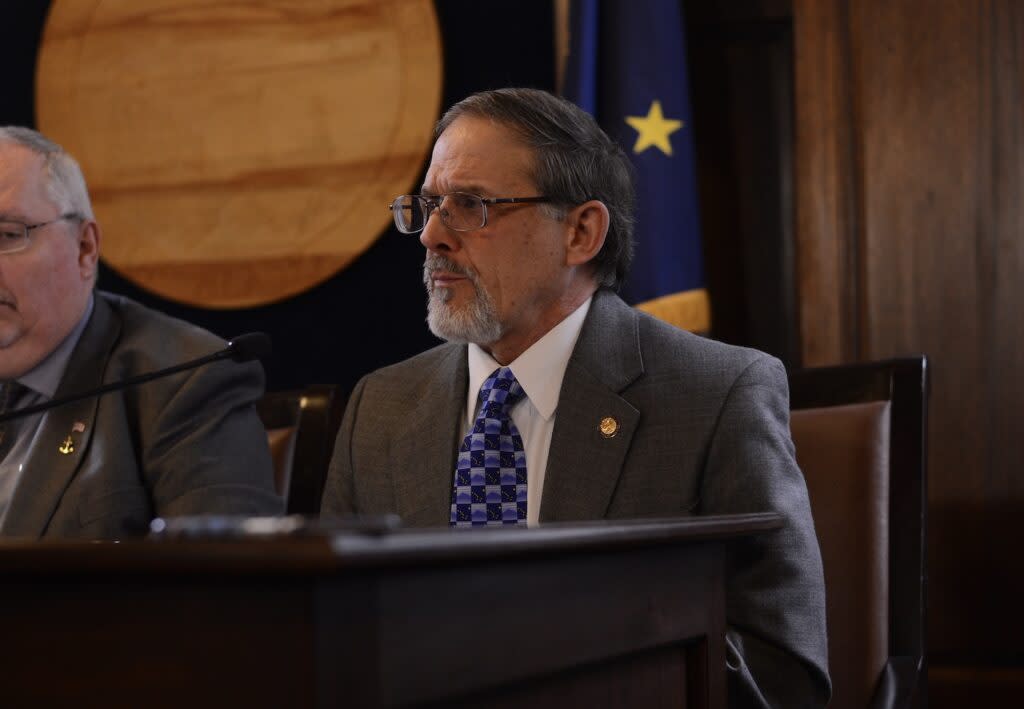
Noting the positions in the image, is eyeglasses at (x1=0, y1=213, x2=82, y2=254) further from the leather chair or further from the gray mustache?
the leather chair

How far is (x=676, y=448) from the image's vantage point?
6.32 feet

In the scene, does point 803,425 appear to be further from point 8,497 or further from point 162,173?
point 162,173

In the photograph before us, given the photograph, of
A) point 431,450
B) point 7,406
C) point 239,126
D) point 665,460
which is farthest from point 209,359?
point 239,126

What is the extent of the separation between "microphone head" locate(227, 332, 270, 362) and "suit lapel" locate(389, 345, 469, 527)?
0.34 metres

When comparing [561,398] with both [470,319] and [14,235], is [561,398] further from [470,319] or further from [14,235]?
[14,235]

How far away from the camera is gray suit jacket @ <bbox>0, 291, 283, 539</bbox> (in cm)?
225

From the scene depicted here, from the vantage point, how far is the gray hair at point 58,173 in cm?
243

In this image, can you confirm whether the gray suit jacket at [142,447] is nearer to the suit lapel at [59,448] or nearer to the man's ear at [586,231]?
the suit lapel at [59,448]

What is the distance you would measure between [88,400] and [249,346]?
59 centimetres

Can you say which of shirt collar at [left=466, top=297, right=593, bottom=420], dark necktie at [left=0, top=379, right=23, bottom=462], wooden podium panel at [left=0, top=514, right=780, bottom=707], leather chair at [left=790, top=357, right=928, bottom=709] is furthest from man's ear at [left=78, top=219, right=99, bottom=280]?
wooden podium panel at [left=0, top=514, right=780, bottom=707]

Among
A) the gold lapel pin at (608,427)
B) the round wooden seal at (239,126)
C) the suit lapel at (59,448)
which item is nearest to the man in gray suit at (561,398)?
the gold lapel pin at (608,427)

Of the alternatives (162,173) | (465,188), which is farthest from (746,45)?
(162,173)

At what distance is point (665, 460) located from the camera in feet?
6.32

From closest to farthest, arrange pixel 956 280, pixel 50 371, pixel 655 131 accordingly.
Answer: pixel 50 371
pixel 956 280
pixel 655 131
